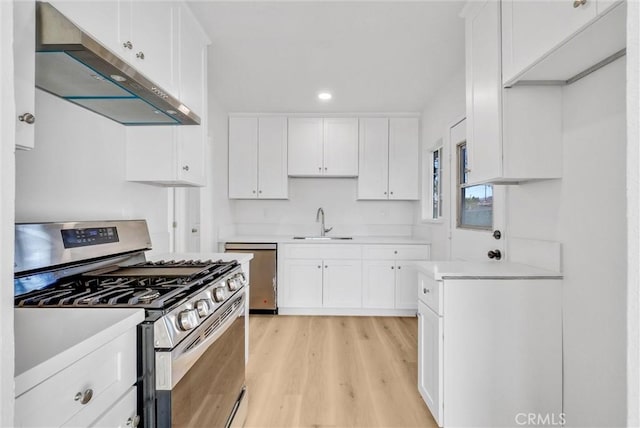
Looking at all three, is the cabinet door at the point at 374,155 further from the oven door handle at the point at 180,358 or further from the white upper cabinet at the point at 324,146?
the oven door handle at the point at 180,358

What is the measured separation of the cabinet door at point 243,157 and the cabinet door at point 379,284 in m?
1.74

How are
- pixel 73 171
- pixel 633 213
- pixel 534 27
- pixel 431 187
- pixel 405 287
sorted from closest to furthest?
pixel 633 213, pixel 534 27, pixel 73 171, pixel 405 287, pixel 431 187

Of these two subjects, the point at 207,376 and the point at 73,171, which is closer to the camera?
the point at 207,376

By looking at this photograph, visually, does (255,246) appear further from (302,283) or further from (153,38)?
(153,38)

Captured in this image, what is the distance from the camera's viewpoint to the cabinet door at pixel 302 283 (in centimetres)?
358

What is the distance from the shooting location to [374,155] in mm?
3918

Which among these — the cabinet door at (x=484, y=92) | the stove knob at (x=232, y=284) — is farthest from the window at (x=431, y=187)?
the stove knob at (x=232, y=284)

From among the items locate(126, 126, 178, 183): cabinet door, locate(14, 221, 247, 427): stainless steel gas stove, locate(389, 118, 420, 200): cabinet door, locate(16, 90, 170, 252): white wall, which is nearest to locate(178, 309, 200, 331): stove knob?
locate(14, 221, 247, 427): stainless steel gas stove

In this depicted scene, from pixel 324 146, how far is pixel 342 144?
0.23 meters

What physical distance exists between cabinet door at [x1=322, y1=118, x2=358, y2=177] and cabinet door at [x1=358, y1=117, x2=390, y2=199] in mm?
77

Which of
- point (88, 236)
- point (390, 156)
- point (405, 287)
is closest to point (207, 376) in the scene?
point (88, 236)

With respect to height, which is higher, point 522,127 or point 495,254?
point 522,127

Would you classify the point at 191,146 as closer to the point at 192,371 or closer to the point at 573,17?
the point at 192,371
